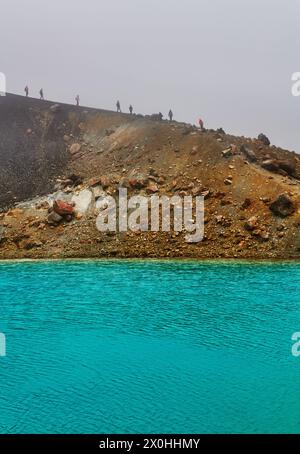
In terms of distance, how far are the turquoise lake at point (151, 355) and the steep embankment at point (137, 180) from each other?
36.5 feet

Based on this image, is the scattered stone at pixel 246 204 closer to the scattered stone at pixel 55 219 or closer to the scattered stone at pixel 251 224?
the scattered stone at pixel 251 224

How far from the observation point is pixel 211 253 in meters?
44.5

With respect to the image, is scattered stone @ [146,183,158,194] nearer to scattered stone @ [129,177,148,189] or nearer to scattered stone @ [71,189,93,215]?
scattered stone @ [129,177,148,189]

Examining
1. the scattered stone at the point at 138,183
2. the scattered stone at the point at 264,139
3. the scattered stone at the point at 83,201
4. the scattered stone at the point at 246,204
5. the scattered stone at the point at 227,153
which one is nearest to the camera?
the scattered stone at the point at 246,204

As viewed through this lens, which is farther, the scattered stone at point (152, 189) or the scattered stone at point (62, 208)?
the scattered stone at point (152, 189)

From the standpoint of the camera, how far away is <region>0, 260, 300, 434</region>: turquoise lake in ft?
46.2

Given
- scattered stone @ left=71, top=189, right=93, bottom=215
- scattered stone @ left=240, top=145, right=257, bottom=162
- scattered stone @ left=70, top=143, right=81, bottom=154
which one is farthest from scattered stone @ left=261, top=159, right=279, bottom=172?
scattered stone @ left=70, top=143, right=81, bottom=154

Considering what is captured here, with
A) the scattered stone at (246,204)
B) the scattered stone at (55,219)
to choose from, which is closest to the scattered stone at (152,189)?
the scattered stone at (55,219)

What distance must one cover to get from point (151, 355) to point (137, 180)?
36.5 meters

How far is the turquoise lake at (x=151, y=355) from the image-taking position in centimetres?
1407

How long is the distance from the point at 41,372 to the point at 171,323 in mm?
7587

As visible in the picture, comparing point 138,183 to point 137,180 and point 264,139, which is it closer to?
point 137,180
